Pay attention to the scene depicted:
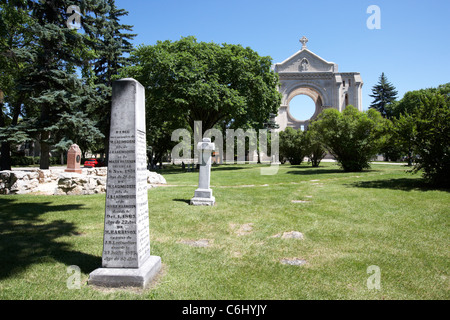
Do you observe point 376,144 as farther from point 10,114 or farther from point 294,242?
point 10,114

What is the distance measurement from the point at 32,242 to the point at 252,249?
390 centimetres

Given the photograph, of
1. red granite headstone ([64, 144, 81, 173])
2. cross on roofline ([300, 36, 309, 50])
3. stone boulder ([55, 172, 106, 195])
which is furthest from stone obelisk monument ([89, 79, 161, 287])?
cross on roofline ([300, 36, 309, 50])

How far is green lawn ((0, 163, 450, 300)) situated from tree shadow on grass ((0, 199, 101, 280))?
0.02 metres

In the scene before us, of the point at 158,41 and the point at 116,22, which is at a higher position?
the point at 116,22

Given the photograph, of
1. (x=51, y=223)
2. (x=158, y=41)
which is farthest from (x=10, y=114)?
(x=51, y=223)

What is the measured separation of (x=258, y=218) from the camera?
6.52 metres

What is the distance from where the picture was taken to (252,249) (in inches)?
177

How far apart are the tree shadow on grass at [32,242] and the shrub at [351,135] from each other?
54.6 feet

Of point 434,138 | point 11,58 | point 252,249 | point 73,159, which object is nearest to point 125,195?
point 252,249

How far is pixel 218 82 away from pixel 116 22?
1304 centimetres

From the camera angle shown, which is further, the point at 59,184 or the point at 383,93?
the point at 383,93

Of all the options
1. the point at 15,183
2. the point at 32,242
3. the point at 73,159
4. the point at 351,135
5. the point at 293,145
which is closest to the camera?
the point at 32,242

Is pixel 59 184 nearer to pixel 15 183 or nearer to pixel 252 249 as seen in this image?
pixel 15 183
